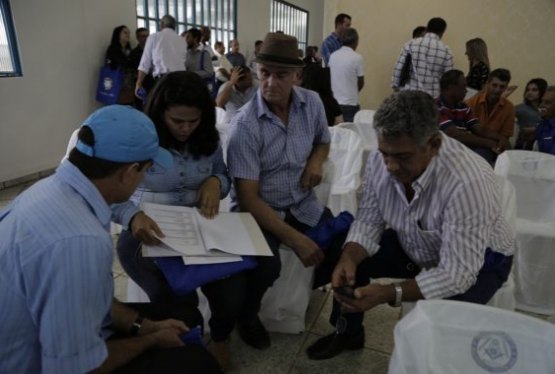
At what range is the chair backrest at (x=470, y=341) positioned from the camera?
35.4 inches

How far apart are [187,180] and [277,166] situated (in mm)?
367

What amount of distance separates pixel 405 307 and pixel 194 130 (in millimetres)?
1061

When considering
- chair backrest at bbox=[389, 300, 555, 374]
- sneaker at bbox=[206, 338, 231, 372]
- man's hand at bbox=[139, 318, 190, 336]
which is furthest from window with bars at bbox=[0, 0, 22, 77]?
chair backrest at bbox=[389, 300, 555, 374]

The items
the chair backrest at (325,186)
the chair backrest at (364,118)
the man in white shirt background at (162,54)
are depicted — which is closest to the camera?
the chair backrest at (325,186)

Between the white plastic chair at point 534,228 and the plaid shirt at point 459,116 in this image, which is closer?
the white plastic chair at point 534,228

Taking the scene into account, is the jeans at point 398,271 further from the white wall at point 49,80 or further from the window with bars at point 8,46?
the window with bars at point 8,46

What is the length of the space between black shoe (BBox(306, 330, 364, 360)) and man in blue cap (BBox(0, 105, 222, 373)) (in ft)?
3.05

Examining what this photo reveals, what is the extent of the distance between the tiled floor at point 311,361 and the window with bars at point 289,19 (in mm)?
7785

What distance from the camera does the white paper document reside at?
1.27 m

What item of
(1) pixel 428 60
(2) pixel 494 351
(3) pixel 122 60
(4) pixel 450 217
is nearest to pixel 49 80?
(3) pixel 122 60

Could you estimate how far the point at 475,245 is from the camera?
119cm

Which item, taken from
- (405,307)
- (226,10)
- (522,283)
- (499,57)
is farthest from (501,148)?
(226,10)

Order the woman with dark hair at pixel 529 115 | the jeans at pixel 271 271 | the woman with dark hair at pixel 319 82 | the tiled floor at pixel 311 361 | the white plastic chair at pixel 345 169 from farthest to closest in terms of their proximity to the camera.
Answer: the woman with dark hair at pixel 529 115 < the woman with dark hair at pixel 319 82 < the white plastic chair at pixel 345 169 < the tiled floor at pixel 311 361 < the jeans at pixel 271 271

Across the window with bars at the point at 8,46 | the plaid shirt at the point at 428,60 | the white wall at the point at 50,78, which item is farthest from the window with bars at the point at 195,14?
the plaid shirt at the point at 428,60
